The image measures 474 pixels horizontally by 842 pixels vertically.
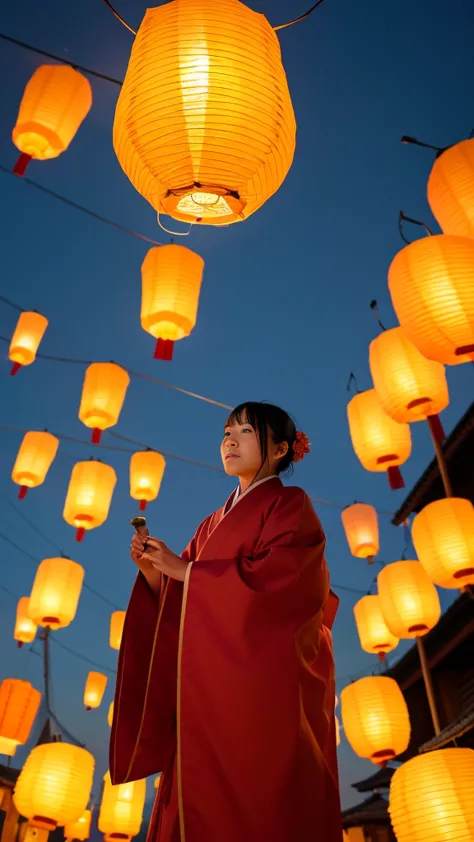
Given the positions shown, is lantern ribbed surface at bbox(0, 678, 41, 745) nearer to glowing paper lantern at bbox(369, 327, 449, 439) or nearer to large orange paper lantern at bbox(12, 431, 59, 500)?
large orange paper lantern at bbox(12, 431, 59, 500)

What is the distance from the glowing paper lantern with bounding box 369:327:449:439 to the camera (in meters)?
5.73

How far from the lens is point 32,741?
56.7 ft

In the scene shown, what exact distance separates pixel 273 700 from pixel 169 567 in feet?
1.73

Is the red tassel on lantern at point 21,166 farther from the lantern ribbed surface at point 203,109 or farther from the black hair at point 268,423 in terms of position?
the black hair at point 268,423

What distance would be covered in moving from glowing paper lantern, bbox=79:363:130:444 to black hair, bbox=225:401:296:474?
516 cm

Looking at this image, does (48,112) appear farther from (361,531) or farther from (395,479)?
→ (361,531)

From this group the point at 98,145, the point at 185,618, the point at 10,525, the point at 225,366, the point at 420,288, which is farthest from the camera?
the point at 10,525

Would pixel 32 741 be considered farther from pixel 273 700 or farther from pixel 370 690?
pixel 273 700

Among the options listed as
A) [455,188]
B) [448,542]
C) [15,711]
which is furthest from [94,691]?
[455,188]

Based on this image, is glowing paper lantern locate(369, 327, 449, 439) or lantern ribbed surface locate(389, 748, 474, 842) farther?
glowing paper lantern locate(369, 327, 449, 439)

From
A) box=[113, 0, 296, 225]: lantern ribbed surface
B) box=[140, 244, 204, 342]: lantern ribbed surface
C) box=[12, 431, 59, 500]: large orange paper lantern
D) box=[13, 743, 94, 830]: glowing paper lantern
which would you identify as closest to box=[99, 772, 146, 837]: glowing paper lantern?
box=[13, 743, 94, 830]: glowing paper lantern

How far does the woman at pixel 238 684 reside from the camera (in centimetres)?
173

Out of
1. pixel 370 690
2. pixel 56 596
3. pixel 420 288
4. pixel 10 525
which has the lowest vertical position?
pixel 370 690

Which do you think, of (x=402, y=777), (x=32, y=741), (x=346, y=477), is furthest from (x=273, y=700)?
(x=346, y=477)
